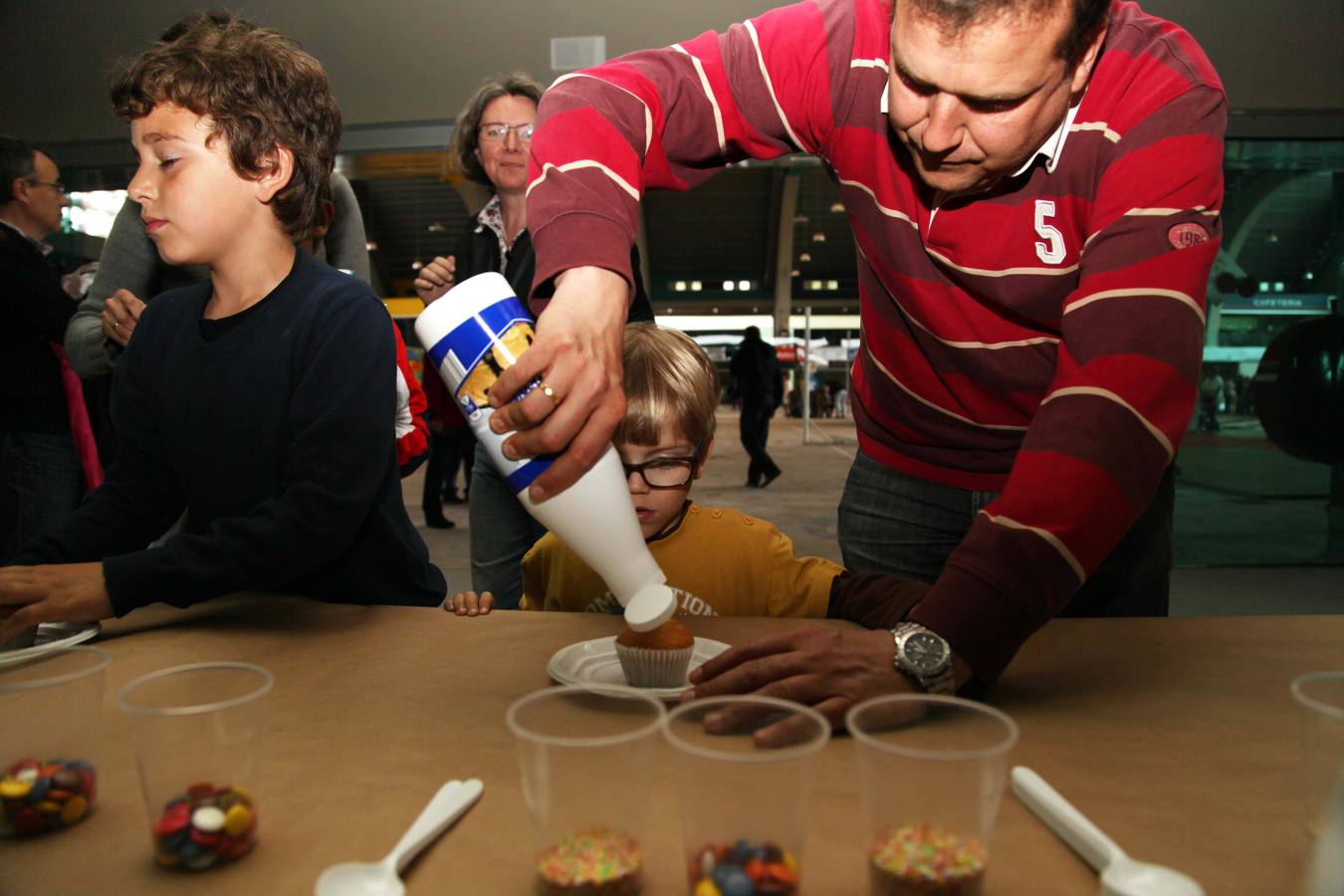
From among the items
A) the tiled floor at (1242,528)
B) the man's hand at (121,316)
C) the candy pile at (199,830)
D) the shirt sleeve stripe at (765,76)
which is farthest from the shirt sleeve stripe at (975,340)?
the tiled floor at (1242,528)

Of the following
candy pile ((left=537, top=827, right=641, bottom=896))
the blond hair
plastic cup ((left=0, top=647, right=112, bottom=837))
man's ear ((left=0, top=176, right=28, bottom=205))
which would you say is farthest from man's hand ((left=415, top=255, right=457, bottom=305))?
candy pile ((left=537, top=827, right=641, bottom=896))

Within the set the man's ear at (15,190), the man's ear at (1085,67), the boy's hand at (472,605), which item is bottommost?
the boy's hand at (472,605)

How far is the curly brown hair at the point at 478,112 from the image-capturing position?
7.70ft

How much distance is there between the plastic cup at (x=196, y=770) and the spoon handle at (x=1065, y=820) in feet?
1.81

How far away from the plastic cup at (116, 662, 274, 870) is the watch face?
55 centimetres

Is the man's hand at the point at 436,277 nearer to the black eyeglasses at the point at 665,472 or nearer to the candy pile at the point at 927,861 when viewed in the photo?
the black eyeglasses at the point at 665,472

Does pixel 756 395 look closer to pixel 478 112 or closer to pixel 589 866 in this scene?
pixel 478 112

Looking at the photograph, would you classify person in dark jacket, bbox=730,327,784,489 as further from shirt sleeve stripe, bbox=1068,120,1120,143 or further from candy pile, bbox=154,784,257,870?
candy pile, bbox=154,784,257,870

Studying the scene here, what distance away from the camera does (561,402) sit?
795mm

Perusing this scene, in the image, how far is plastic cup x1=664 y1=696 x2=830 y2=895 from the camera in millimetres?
496

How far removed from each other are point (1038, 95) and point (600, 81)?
0.48 meters

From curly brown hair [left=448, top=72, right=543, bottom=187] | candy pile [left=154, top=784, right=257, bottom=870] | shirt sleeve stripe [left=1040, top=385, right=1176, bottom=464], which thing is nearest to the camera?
candy pile [left=154, top=784, right=257, bottom=870]

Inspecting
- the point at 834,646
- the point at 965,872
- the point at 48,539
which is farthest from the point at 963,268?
the point at 48,539

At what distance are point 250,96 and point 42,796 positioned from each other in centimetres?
111
